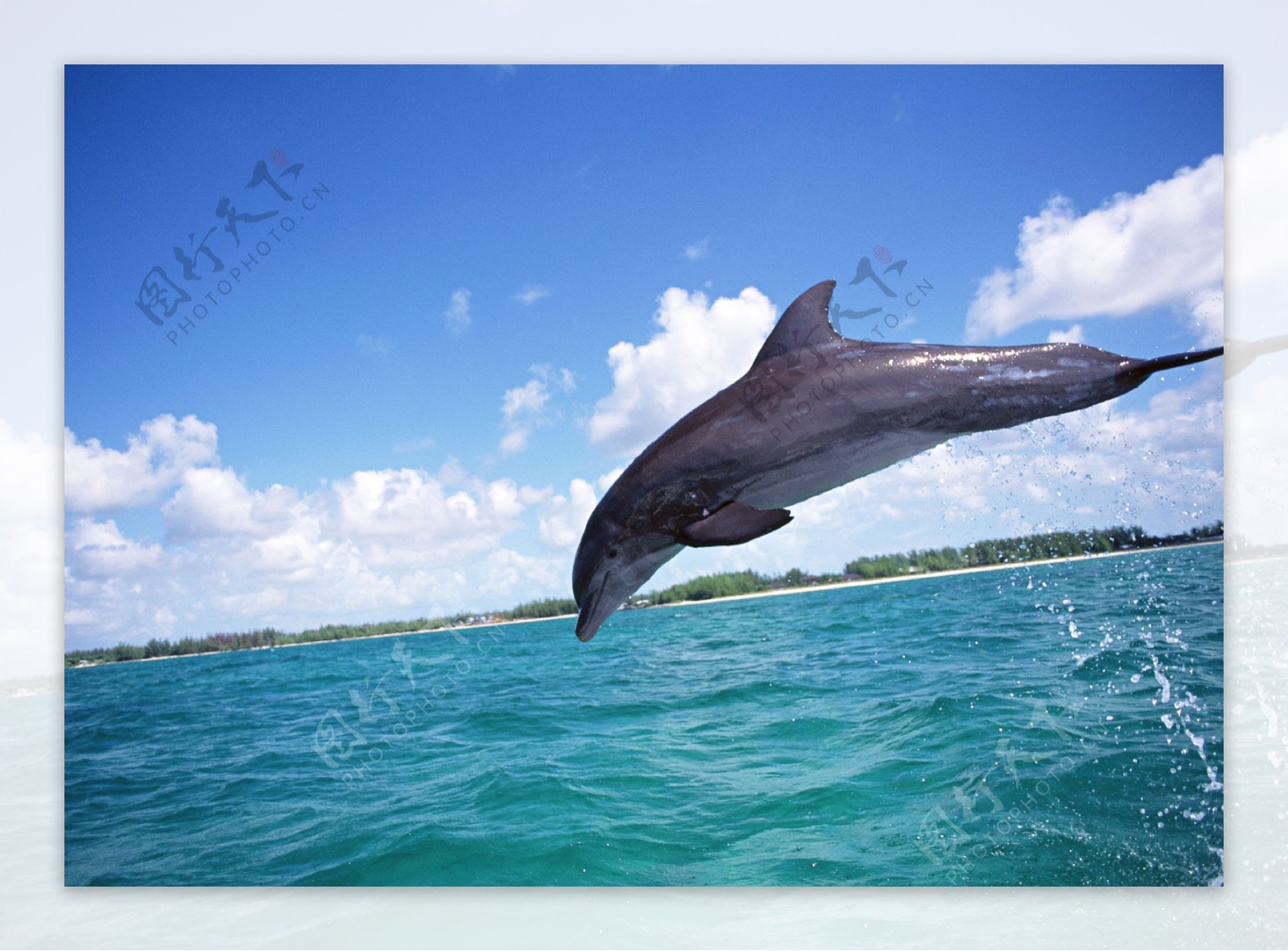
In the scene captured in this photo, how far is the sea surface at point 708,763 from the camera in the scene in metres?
5.74

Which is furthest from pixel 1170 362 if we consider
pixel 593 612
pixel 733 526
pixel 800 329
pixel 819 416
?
pixel 593 612

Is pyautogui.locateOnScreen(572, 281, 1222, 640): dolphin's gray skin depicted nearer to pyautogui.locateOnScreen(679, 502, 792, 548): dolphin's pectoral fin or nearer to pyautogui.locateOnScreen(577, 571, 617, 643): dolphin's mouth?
pyautogui.locateOnScreen(679, 502, 792, 548): dolphin's pectoral fin

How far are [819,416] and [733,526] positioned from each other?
0.54 m

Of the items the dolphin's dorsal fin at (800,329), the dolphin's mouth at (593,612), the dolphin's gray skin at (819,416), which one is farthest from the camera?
the dolphin's mouth at (593,612)

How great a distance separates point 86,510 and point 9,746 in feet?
4.92

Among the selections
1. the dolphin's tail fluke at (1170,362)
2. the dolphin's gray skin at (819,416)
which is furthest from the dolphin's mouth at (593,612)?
the dolphin's tail fluke at (1170,362)

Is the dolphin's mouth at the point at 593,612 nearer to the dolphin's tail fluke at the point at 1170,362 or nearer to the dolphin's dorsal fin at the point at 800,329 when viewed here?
the dolphin's dorsal fin at the point at 800,329

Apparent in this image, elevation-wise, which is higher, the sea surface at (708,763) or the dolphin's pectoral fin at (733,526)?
the dolphin's pectoral fin at (733,526)

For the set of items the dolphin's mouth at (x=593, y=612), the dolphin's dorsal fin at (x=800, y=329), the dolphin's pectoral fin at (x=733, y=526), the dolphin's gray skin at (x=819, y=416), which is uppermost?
the dolphin's dorsal fin at (x=800, y=329)

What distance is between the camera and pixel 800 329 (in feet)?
10.6

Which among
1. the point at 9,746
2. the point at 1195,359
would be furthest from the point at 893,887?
the point at 9,746

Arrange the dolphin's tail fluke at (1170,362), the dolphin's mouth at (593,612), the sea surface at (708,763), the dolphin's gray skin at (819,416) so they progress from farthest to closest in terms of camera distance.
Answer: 1. the sea surface at (708,763)
2. the dolphin's mouth at (593,612)
3. the dolphin's gray skin at (819,416)
4. the dolphin's tail fluke at (1170,362)

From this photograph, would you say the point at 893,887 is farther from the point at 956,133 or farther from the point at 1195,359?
the point at 956,133

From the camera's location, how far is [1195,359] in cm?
257
